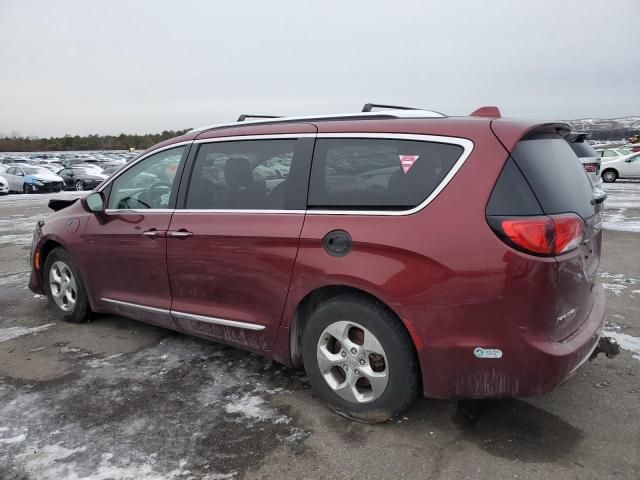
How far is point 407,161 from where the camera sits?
282 centimetres

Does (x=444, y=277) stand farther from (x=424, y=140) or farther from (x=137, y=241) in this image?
(x=137, y=241)

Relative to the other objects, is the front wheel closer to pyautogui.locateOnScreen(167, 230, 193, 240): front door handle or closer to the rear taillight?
the rear taillight

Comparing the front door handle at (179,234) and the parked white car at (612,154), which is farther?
the parked white car at (612,154)

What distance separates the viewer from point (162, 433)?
2.95m

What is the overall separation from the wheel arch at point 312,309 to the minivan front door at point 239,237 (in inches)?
4.4

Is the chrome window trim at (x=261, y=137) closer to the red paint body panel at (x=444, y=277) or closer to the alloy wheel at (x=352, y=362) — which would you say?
the red paint body panel at (x=444, y=277)

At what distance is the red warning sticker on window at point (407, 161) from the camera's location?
9.21 feet

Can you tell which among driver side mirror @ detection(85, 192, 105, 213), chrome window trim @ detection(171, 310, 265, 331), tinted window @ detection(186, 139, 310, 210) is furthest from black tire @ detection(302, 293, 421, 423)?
driver side mirror @ detection(85, 192, 105, 213)

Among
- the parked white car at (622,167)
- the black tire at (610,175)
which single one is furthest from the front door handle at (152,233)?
the black tire at (610,175)

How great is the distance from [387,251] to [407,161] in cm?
50

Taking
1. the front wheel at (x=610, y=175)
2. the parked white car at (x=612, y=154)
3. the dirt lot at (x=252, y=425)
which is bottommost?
the front wheel at (x=610, y=175)

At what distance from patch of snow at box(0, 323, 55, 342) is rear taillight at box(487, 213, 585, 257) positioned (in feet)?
13.5

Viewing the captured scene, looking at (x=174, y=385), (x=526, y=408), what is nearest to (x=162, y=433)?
(x=174, y=385)

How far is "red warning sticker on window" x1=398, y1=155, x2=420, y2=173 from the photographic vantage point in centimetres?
281
